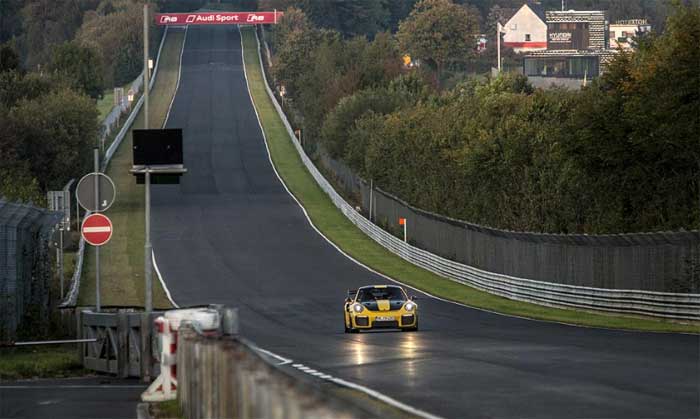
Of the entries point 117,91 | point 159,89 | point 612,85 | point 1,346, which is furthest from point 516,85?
point 1,346

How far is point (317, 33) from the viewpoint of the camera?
155875mm

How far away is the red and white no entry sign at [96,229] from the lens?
90.6 feet

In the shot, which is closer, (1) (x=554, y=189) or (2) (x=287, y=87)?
(1) (x=554, y=189)

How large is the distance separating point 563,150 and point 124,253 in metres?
20.3

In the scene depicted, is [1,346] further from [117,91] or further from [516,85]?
[117,91]

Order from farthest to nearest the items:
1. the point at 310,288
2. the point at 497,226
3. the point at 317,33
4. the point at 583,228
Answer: the point at 317,33 → the point at 497,226 → the point at 583,228 → the point at 310,288

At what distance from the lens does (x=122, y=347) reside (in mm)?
21391

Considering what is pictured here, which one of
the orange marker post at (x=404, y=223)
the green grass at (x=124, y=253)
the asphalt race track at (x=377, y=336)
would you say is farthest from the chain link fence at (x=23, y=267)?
the orange marker post at (x=404, y=223)

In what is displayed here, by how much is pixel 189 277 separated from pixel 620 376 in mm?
36102

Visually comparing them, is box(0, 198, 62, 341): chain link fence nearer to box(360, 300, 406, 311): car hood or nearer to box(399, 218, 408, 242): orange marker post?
box(360, 300, 406, 311): car hood

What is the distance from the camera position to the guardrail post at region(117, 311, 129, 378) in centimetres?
2134

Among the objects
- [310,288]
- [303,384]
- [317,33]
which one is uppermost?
[317,33]

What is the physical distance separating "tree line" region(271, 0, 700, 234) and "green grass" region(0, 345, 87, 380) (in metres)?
25.9

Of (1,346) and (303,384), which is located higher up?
(303,384)
